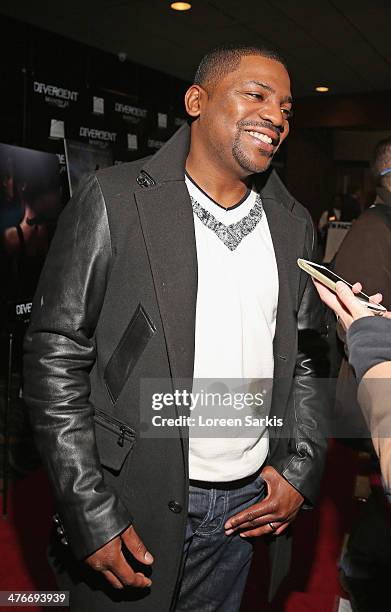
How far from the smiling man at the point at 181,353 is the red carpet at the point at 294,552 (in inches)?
39.7

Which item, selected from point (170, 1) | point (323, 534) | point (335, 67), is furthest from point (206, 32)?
point (323, 534)

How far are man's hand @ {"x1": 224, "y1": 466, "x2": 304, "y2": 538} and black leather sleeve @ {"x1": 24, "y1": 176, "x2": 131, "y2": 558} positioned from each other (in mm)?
341

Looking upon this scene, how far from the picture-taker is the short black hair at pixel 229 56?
152cm

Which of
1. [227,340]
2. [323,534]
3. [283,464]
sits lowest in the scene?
[323,534]

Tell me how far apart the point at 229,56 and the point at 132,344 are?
81 cm

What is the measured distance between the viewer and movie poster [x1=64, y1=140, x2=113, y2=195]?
4426 millimetres

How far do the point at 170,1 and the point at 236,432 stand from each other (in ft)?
15.3

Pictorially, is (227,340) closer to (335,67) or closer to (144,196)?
(144,196)

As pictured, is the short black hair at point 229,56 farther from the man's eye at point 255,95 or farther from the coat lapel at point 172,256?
the coat lapel at point 172,256

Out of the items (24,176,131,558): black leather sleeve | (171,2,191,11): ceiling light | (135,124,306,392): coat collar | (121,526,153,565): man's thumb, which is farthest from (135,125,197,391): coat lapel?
(171,2,191,11): ceiling light

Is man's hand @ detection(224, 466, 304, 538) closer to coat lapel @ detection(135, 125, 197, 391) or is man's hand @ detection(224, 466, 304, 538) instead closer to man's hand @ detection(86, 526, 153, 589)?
man's hand @ detection(86, 526, 153, 589)

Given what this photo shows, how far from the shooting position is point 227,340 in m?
1.46

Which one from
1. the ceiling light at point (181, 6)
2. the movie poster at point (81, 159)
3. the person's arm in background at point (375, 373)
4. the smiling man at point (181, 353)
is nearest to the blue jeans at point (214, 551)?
the smiling man at point (181, 353)

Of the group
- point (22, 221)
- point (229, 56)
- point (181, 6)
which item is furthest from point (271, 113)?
point (181, 6)
